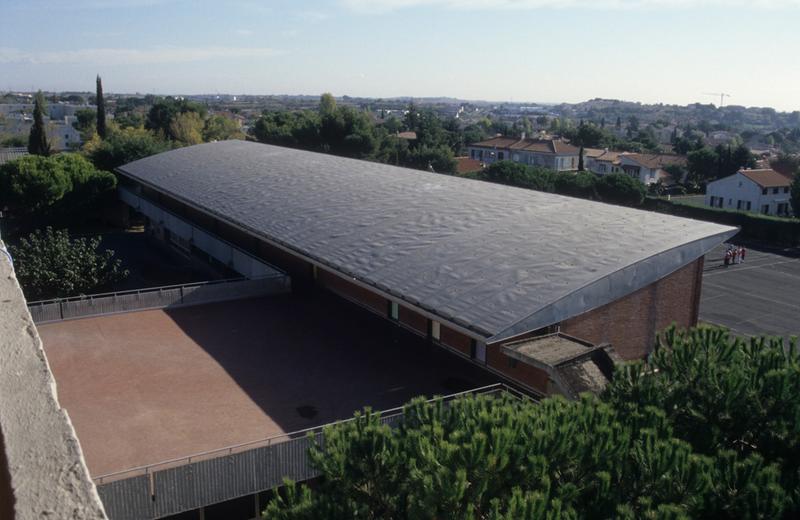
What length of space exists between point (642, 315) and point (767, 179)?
49365 mm

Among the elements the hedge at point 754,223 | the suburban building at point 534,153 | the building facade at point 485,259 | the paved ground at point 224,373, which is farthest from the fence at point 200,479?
the suburban building at point 534,153

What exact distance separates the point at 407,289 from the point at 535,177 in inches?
1613

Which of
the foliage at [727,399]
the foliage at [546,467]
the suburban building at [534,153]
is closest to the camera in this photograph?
the foliage at [546,467]

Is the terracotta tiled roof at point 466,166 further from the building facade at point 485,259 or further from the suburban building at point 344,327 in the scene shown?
the suburban building at point 344,327

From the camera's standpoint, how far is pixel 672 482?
834cm

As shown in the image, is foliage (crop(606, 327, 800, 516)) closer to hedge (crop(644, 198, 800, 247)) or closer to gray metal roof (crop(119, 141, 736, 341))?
gray metal roof (crop(119, 141, 736, 341))

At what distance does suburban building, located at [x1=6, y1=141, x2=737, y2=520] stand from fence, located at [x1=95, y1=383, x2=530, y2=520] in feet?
0.11

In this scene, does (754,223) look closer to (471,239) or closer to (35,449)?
(471,239)

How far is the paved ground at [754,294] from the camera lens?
2923 centimetres

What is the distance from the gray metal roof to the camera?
1609 centimetres

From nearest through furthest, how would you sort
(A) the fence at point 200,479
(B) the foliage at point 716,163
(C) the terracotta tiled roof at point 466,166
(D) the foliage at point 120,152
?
1. (A) the fence at point 200,479
2. (D) the foliage at point 120,152
3. (C) the terracotta tiled roof at point 466,166
4. (B) the foliage at point 716,163

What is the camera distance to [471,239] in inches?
772

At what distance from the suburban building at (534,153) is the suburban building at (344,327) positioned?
6515 cm

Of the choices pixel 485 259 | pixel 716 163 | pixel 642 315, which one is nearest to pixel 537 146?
pixel 716 163
